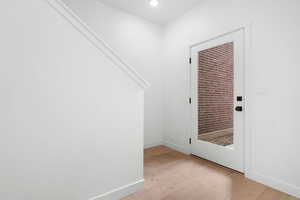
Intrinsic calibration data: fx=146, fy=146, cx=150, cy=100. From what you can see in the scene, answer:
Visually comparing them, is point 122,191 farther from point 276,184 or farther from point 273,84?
point 273,84

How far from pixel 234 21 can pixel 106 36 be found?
2216mm

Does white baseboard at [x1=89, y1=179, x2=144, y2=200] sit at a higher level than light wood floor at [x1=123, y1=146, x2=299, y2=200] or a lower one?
higher

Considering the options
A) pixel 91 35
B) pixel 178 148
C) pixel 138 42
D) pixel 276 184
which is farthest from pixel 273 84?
pixel 138 42

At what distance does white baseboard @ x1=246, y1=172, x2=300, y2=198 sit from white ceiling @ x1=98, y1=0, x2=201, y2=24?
3010mm

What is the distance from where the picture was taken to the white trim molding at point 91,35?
4.01ft

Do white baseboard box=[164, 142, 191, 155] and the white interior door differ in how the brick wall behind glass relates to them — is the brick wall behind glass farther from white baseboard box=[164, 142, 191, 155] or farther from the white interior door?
white baseboard box=[164, 142, 191, 155]

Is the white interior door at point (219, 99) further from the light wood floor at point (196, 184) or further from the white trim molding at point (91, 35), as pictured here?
the white trim molding at point (91, 35)

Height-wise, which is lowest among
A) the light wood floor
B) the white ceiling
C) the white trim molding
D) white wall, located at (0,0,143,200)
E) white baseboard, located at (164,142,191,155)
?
the light wood floor

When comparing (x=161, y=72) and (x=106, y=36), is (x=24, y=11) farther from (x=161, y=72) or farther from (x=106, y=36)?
(x=161, y=72)

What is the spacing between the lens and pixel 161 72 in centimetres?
358

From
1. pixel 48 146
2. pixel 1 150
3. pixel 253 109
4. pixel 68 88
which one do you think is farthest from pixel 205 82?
pixel 1 150

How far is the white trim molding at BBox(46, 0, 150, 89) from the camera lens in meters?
1.22

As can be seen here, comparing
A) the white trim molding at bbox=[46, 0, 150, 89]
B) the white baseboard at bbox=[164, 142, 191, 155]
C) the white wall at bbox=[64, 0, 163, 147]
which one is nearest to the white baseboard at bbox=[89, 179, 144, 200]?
the white trim molding at bbox=[46, 0, 150, 89]

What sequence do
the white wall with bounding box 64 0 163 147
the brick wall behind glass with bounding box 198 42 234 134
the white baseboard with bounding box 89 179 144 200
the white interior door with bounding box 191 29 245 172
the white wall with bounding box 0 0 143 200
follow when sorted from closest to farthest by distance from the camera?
the white wall with bounding box 0 0 143 200 → the white baseboard with bounding box 89 179 144 200 → the white interior door with bounding box 191 29 245 172 → the brick wall behind glass with bounding box 198 42 234 134 → the white wall with bounding box 64 0 163 147
